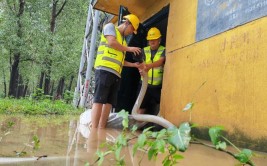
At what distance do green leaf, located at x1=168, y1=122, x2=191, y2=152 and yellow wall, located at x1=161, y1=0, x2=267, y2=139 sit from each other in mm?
1715

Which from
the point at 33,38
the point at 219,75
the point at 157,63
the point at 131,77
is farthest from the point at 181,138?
the point at 33,38

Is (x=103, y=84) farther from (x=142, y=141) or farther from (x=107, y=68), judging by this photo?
(x=142, y=141)

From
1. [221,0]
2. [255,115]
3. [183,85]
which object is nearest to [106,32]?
[183,85]

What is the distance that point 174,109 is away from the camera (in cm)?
410

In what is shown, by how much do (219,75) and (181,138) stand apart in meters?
2.33

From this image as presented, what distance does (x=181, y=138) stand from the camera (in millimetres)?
945

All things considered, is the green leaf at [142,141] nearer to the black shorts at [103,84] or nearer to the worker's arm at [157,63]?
the black shorts at [103,84]

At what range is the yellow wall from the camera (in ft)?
8.48

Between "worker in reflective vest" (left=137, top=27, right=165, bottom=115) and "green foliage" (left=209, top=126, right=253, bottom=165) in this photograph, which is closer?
"green foliage" (left=209, top=126, right=253, bottom=165)

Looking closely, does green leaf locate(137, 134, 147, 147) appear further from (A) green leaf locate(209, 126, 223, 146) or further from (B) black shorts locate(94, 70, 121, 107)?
(B) black shorts locate(94, 70, 121, 107)

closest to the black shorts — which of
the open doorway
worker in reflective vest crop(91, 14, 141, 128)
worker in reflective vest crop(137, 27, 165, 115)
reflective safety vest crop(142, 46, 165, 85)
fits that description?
worker in reflective vest crop(91, 14, 141, 128)

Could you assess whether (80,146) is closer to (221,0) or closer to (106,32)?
(106,32)

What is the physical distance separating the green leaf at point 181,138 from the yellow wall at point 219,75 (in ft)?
5.63

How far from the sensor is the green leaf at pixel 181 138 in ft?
3.01
